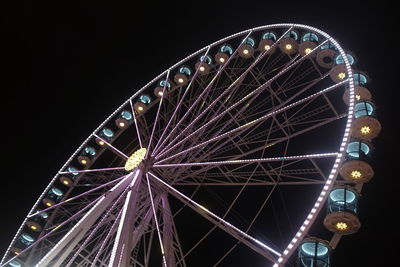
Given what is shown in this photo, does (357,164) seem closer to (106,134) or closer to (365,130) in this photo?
(365,130)

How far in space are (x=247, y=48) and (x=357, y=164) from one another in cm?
656

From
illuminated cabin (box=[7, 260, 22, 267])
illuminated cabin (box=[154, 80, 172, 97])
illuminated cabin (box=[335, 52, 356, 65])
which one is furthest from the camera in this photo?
illuminated cabin (box=[154, 80, 172, 97])

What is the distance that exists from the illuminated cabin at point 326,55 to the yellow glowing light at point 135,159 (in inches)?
184

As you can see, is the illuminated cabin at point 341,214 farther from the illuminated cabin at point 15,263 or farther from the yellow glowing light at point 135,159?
the illuminated cabin at point 15,263

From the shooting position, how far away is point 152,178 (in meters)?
12.9

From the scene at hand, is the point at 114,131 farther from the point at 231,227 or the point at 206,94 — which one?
the point at 231,227

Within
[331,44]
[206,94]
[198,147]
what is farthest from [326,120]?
[206,94]

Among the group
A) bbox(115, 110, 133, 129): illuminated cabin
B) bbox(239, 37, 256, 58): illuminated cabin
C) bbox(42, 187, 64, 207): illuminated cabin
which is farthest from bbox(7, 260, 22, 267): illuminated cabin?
bbox(239, 37, 256, 58): illuminated cabin

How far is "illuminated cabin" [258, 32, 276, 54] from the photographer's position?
15536 mm

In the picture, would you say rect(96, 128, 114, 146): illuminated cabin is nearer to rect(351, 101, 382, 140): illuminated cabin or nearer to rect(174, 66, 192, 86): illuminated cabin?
rect(174, 66, 192, 86): illuminated cabin

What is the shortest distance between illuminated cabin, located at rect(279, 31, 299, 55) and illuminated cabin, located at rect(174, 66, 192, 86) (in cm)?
313

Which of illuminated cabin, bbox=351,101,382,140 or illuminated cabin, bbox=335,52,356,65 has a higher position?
illuminated cabin, bbox=335,52,356,65

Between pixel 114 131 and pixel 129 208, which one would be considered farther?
pixel 114 131

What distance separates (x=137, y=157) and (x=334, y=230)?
5.33 meters
